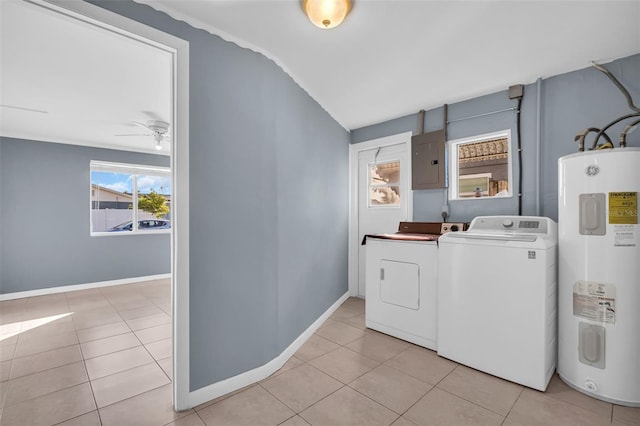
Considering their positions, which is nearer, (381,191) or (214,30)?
(214,30)

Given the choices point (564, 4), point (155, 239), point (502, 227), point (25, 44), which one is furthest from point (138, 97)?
point (502, 227)

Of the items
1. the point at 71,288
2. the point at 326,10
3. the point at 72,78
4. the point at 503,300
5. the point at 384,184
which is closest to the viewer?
the point at 326,10

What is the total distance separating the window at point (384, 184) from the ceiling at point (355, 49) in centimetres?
88

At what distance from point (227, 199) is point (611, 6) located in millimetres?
2694

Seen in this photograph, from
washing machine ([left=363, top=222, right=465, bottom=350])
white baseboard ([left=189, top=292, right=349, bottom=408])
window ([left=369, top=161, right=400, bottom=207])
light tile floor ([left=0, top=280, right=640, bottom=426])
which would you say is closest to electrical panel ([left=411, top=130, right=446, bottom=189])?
window ([left=369, top=161, right=400, bottom=207])

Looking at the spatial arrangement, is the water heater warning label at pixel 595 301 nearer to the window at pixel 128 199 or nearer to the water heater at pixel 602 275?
the water heater at pixel 602 275

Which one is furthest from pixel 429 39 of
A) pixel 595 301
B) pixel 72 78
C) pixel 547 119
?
pixel 72 78

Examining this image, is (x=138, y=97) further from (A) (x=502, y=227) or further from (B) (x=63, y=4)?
(A) (x=502, y=227)

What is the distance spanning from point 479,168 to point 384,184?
116cm

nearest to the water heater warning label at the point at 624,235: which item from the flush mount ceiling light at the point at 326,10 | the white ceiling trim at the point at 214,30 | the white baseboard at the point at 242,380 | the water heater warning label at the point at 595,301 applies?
the water heater warning label at the point at 595,301

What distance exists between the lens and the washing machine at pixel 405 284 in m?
2.53

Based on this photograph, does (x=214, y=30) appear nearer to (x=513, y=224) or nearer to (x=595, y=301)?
(x=513, y=224)

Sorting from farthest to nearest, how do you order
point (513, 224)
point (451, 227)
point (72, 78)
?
point (451, 227) < point (72, 78) < point (513, 224)

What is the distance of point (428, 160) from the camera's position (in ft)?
10.5
